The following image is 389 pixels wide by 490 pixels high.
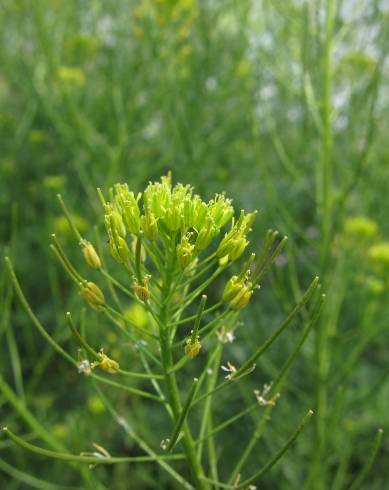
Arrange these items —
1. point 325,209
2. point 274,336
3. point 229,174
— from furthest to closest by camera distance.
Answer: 1. point 229,174
2. point 325,209
3. point 274,336

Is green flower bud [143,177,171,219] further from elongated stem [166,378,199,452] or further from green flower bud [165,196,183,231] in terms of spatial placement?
elongated stem [166,378,199,452]

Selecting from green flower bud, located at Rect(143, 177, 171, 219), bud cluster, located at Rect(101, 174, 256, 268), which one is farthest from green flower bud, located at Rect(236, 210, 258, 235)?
green flower bud, located at Rect(143, 177, 171, 219)

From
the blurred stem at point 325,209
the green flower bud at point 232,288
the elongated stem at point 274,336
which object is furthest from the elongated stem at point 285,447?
the blurred stem at point 325,209

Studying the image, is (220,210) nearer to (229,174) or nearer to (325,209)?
(325,209)

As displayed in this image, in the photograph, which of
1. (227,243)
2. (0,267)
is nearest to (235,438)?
(0,267)

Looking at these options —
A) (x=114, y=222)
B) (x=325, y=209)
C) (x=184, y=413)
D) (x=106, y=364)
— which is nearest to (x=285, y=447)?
(x=184, y=413)
